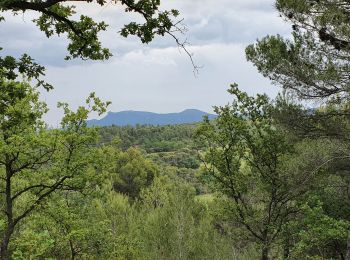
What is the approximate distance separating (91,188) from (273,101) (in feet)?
27.1

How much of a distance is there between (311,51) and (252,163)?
4.91 metres

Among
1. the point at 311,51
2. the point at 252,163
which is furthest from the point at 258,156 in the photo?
the point at 311,51

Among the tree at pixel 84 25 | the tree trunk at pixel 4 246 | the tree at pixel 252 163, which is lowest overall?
the tree trunk at pixel 4 246

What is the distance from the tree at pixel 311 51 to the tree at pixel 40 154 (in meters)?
7.37

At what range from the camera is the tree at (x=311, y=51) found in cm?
1188

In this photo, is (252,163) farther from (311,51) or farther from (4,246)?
(4,246)

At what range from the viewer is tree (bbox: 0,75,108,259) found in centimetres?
1444

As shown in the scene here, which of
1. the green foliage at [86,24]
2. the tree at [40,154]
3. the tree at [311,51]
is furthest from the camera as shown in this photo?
the tree at [40,154]

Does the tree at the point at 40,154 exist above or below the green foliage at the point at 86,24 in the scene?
below

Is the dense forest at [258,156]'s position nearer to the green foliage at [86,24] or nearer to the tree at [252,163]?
the tree at [252,163]

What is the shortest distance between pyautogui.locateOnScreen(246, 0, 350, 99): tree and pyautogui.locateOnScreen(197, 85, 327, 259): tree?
166 cm

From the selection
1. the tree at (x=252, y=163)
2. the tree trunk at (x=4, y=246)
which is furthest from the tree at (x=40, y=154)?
the tree at (x=252, y=163)

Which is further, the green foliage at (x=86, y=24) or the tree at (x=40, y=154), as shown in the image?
the tree at (x=40, y=154)

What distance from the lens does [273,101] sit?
1452 centimetres
